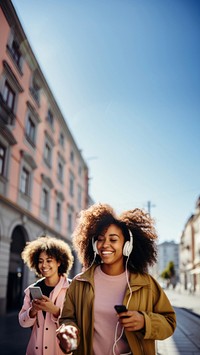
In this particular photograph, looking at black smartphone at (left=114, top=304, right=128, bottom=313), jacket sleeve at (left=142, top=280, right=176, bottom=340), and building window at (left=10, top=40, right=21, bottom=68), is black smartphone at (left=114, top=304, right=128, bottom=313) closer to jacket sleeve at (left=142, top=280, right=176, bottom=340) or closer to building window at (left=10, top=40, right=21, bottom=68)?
jacket sleeve at (left=142, top=280, right=176, bottom=340)

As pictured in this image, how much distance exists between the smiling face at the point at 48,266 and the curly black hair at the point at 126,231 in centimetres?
94

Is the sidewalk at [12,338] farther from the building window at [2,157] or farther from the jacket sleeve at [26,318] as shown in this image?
the building window at [2,157]

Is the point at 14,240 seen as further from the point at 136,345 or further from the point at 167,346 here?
the point at 136,345

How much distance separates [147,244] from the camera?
8.57 ft

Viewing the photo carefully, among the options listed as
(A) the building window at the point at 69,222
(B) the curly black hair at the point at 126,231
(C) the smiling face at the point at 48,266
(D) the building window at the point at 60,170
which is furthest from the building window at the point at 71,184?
(B) the curly black hair at the point at 126,231

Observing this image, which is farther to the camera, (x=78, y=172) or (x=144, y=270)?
(x=78, y=172)

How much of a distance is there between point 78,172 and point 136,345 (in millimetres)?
26891

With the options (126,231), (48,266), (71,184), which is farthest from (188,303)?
(126,231)

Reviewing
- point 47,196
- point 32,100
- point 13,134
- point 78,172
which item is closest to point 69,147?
point 78,172

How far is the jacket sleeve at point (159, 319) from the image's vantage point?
2.00 meters

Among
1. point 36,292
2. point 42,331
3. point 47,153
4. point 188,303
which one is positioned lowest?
point 188,303

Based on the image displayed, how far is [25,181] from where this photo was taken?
653 inches

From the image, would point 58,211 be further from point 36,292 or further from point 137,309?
Result: point 137,309

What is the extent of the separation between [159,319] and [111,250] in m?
0.57
